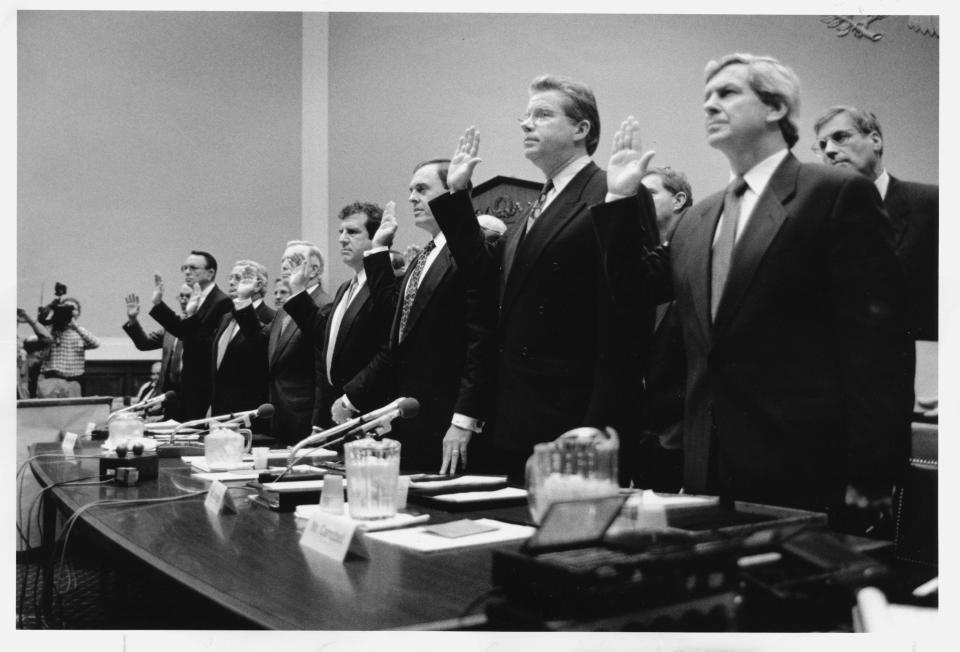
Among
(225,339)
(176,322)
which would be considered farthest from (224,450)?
(176,322)

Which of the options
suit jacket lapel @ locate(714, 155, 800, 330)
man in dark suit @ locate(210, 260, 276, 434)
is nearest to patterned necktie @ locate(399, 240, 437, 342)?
suit jacket lapel @ locate(714, 155, 800, 330)

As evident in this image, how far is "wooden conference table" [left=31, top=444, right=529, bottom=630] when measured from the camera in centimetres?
118

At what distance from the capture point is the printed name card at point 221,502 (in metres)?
1.82

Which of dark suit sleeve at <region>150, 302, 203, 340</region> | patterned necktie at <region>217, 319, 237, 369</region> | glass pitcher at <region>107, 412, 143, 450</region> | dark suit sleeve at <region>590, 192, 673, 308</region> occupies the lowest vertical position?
glass pitcher at <region>107, 412, 143, 450</region>

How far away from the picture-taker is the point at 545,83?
239cm

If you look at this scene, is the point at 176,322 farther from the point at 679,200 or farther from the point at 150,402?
the point at 679,200

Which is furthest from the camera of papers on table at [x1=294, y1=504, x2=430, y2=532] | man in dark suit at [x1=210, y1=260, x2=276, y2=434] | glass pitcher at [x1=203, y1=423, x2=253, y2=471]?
man in dark suit at [x1=210, y1=260, x2=276, y2=434]

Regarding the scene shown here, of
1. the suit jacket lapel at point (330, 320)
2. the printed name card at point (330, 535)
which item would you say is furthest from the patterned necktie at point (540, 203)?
the suit jacket lapel at point (330, 320)

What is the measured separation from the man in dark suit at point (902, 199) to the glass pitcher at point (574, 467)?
89 cm

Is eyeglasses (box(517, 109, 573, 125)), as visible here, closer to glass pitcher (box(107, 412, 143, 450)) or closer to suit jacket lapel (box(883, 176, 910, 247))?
suit jacket lapel (box(883, 176, 910, 247))

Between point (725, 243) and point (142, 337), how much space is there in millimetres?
2903

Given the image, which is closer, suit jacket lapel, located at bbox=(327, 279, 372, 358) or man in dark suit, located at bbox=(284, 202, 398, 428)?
man in dark suit, located at bbox=(284, 202, 398, 428)

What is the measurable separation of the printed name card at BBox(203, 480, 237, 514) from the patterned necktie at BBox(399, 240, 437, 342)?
3.45ft
